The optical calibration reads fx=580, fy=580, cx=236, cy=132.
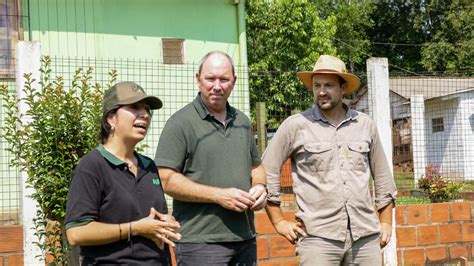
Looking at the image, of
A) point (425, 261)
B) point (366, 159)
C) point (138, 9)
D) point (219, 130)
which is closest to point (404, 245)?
point (425, 261)

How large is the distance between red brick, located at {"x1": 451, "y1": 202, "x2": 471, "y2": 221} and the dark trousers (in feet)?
13.6

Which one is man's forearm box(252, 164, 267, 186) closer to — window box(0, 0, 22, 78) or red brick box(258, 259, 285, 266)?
red brick box(258, 259, 285, 266)

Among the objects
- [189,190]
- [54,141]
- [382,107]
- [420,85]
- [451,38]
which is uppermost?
[451,38]

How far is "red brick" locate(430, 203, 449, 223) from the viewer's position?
6.55m

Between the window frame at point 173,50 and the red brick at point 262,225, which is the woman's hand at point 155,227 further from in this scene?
the window frame at point 173,50

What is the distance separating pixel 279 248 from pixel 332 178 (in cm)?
254

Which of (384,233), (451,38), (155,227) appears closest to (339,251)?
(384,233)

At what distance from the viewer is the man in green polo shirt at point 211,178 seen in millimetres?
3184

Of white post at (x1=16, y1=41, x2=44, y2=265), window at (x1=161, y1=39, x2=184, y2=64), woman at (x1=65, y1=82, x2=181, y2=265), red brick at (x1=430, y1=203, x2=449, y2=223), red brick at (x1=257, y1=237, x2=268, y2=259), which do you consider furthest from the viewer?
window at (x1=161, y1=39, x2=184, y2=64)

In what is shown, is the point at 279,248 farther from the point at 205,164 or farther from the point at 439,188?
the point at 205,164

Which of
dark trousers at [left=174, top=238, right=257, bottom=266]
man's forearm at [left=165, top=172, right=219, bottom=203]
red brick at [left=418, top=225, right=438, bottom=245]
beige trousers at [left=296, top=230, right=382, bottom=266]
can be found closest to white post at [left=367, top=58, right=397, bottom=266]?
red brick at [left=418, top=225, right=438, bottom=245]

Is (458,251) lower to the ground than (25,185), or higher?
lower

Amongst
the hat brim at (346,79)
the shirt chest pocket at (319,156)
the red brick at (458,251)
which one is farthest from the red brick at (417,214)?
the shirt chest pocket at (319,156)

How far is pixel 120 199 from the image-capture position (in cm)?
262
